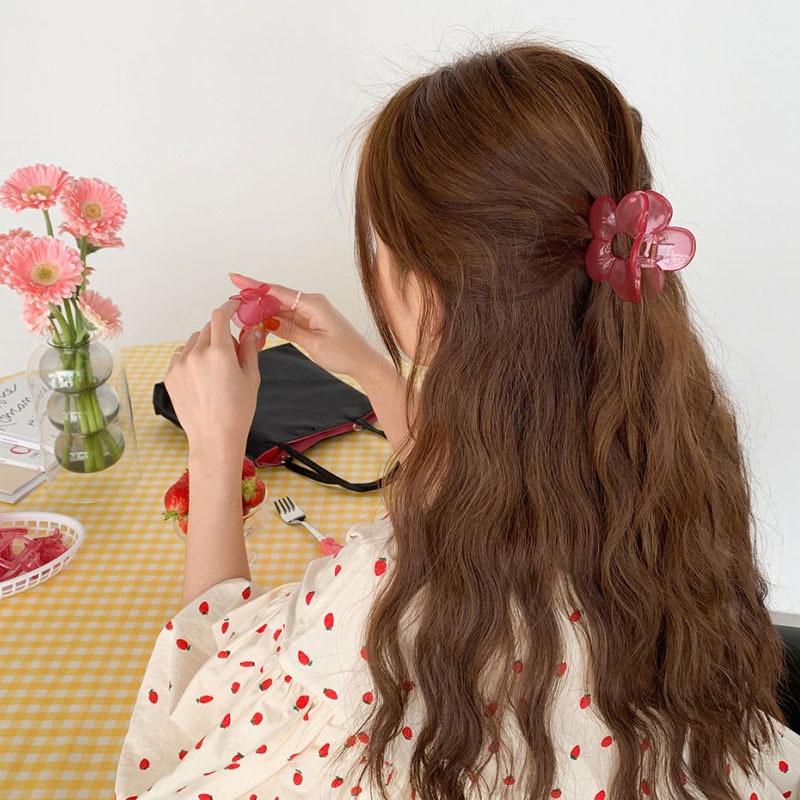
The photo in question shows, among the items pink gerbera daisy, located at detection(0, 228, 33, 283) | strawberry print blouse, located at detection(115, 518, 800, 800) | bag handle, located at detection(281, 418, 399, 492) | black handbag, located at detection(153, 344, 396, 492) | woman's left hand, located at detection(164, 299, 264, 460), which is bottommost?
strawberry print blouse, located at detection(115, 518, 800, 800)

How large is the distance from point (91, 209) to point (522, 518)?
634mm

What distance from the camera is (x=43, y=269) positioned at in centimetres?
103

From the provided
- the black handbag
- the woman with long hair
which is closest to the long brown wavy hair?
the woman with long hair

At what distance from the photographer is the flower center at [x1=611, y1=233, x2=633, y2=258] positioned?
27.3 inches

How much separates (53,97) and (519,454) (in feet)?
7.20

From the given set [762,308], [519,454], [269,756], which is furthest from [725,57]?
[269,756]

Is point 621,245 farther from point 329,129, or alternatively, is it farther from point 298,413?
point 329,129

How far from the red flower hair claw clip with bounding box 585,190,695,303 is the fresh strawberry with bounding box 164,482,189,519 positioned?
0.60m

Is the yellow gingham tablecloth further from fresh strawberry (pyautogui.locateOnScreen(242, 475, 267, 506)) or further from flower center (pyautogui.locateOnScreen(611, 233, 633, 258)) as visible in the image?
flower center (pyautogui.locateOnScreen(611, 233, 633, 258))

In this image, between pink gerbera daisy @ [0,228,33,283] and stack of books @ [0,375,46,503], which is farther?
stack of books @ [0,375,46,503]

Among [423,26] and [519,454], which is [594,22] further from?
[519,454]

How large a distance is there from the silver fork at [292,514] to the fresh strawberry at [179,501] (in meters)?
0.14

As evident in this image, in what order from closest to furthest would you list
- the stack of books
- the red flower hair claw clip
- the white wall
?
the red flower hair claw clip
the stack of books
the white wall

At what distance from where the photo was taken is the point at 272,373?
1.51 meters
